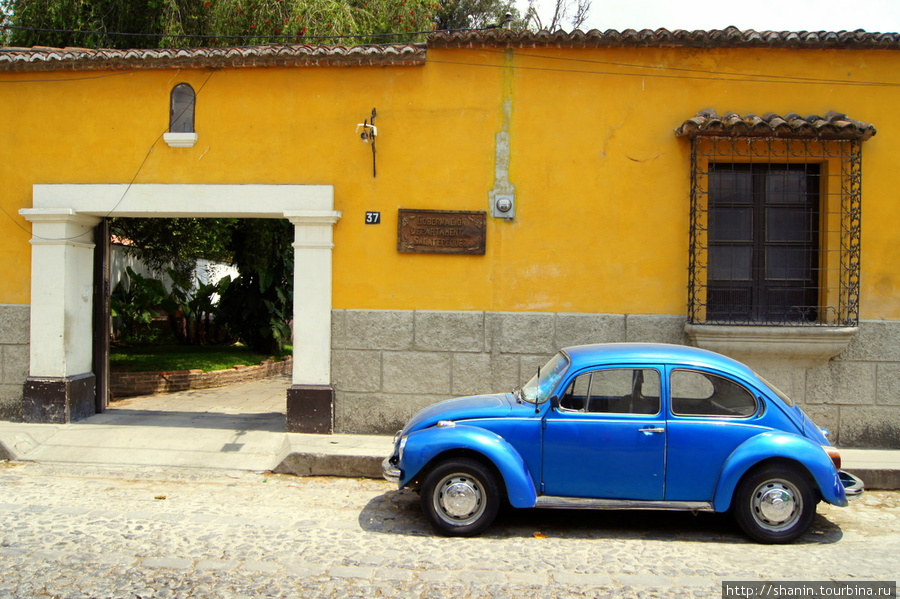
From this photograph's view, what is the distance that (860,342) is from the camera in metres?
8.42

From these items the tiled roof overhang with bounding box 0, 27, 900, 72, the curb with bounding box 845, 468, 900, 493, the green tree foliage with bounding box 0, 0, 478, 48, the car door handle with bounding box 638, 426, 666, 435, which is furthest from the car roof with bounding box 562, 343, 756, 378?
the green tree foliage with bounding box 0, 0, 478, 48

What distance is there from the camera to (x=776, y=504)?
554 centimetres

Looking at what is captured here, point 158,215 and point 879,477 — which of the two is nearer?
point 879,477

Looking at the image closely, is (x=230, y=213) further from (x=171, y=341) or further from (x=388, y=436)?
(x=171, y=341)

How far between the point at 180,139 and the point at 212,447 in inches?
147

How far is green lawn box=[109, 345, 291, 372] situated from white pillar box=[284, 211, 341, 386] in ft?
17.3

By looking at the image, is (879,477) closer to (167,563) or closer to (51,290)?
(167,563)

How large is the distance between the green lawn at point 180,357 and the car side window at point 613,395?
9274 millimetres

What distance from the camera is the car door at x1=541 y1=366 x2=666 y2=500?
557 centimetres

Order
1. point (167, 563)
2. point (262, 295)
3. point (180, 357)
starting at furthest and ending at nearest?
point (262, 295)
point (180, 357)
point (167, 563)

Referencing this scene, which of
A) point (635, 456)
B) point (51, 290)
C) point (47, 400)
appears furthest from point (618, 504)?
point (51, 290)

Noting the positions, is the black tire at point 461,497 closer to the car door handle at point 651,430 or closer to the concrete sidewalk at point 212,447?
the car door handle at point 651,430

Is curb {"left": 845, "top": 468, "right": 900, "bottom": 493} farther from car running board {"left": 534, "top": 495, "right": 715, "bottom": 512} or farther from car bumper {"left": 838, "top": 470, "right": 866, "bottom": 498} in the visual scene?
car running board {"left": 534, "top": 495, "right": 715, "bottom": 512}

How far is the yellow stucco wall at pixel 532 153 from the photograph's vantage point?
28.1 feet
